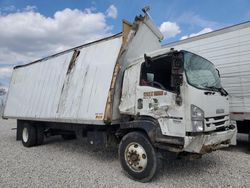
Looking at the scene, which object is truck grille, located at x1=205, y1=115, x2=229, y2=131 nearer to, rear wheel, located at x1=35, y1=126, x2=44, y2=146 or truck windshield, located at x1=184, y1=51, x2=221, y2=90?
truck windshield, located at x1=184, y1=51, x2=221, y2=90

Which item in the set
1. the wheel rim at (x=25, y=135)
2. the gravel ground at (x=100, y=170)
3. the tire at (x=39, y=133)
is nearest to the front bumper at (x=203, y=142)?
the gravel ground at (x=100, y=170)

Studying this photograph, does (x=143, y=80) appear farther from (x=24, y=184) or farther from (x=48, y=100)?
(x=48, y=100)

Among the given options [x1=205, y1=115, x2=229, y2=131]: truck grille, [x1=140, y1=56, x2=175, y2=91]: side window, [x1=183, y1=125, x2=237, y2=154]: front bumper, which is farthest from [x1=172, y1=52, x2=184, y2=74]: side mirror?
[x1=183, y1=125, x2=237, y2=154]: front bumper

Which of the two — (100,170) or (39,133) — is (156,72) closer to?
(100,170)

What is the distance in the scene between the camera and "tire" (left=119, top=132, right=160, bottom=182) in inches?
A: 189

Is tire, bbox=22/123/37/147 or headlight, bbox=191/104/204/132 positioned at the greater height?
headlight, bbox=191/104/204/132

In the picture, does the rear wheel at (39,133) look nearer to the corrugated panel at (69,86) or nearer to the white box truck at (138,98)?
the corrugated panel at (69,86)

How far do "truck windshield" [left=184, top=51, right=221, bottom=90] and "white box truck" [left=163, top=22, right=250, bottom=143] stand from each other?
5.73ft

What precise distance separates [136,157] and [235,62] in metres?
4.29

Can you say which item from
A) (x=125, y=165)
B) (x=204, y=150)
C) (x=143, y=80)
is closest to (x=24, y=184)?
(x=125, y=165)

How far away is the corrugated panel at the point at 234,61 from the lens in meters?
6.85

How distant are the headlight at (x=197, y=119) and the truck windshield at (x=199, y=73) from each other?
0.48m

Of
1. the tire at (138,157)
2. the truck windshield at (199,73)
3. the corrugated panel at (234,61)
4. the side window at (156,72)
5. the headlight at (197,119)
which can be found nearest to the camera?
the headlight at (197,119)

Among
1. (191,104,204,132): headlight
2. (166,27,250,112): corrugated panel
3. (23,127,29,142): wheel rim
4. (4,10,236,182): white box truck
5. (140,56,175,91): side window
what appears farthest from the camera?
(23,127,29,142): wheel rim
